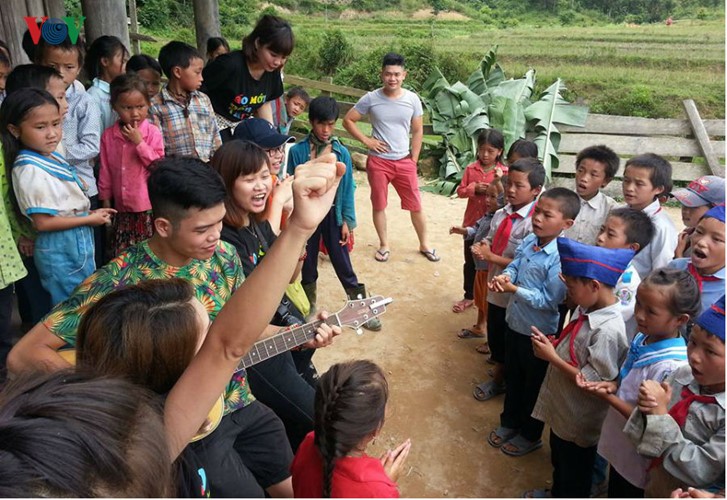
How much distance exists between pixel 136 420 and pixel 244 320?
0.87 ft

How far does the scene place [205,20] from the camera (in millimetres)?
7125

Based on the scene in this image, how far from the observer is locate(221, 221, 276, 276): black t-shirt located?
7.92 feet

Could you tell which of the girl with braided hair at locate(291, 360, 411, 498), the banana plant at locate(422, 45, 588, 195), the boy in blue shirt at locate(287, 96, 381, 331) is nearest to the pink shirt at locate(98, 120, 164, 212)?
the boy in blue shirt at locate(287, 96, 381, 331)

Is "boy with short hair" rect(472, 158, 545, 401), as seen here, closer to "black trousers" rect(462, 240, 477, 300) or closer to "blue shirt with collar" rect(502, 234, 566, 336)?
"blue shirt with collar" rect(502, 234, 566, 336)

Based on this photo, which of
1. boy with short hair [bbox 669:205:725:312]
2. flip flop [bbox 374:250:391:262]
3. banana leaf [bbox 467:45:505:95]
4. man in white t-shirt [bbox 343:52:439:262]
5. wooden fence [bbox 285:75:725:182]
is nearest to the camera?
boy with short hair [bbox 669:205:725:312]

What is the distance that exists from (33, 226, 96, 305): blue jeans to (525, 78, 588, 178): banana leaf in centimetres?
684

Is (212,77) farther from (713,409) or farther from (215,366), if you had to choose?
(713,409)

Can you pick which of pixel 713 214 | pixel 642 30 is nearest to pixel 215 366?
pixel 713 214

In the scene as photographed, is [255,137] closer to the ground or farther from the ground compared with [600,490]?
farther from the ground

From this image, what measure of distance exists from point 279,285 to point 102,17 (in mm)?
5056

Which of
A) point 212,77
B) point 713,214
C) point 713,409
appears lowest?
point 713,409

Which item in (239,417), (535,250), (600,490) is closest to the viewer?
(239,417)

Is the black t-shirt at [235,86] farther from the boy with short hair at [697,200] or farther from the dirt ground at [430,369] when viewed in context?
the boy with short hair at [697,200]

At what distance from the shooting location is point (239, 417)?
76.4 inches
